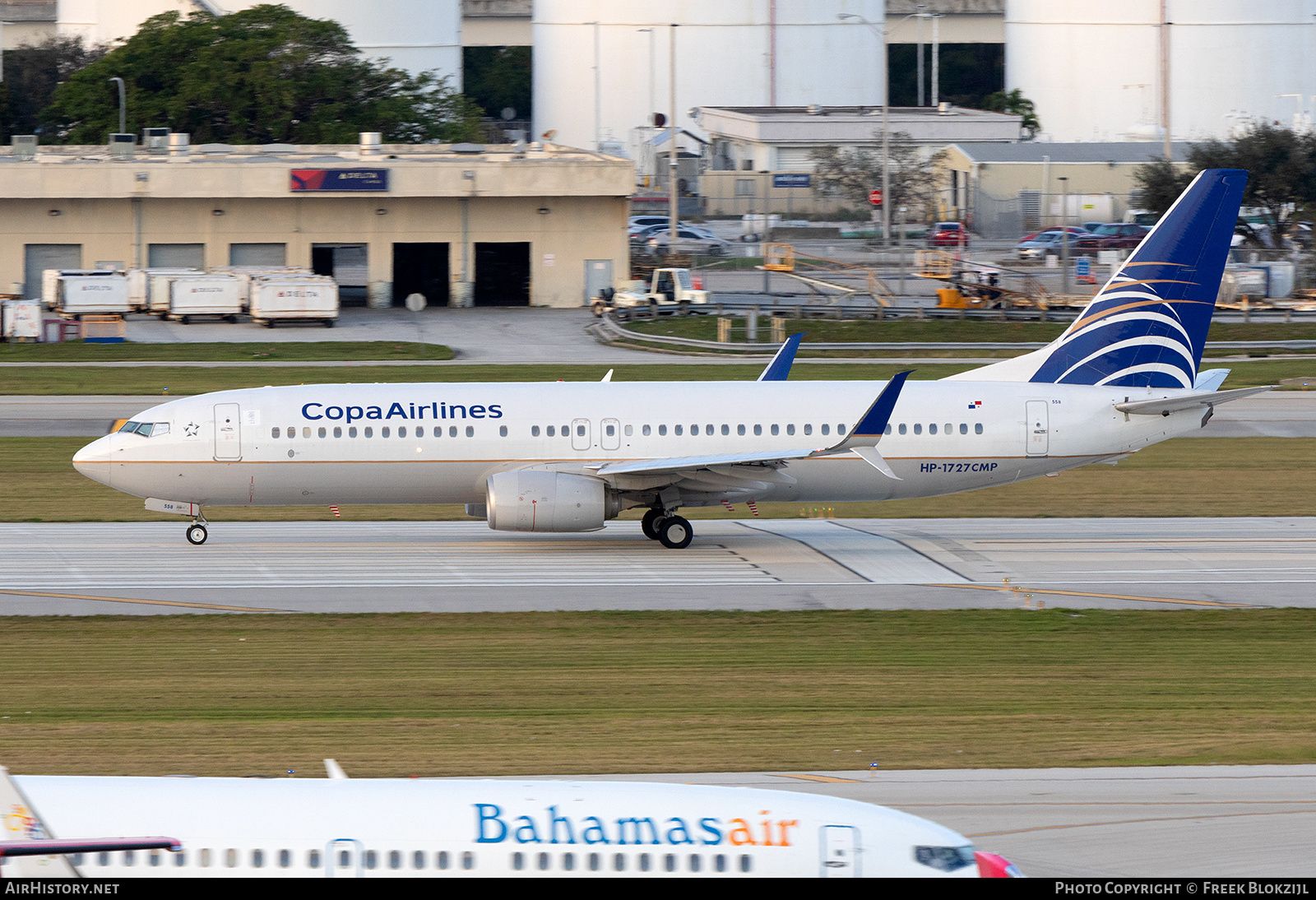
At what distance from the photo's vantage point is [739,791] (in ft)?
37.8

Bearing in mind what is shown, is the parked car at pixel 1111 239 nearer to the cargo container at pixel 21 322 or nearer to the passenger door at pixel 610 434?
the cargo container at pixel 21 322

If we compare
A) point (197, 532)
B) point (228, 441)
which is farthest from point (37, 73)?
point (228, 441)

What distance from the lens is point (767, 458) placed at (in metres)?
32.6

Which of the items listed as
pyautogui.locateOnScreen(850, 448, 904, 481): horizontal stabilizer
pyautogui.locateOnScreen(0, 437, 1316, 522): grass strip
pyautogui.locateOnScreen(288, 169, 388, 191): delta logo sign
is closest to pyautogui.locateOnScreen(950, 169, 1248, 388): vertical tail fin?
pyautogui.locateOnScreen(0, 437, 1316, 522): grass strip

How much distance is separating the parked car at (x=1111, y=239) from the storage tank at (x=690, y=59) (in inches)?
1564

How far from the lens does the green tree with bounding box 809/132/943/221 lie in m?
119

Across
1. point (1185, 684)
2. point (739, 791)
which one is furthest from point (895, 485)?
point (739, 791)

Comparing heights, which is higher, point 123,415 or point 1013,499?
point 123,415

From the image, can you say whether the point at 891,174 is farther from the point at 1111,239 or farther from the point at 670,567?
the point at 670,567

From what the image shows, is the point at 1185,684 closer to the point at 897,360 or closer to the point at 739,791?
the point at 739,791

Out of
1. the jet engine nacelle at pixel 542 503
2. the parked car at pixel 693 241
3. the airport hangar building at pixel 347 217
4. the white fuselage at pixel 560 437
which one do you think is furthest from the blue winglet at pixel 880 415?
the parked car at pixel 693 241

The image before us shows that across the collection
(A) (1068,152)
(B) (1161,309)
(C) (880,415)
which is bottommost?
(C) (880,415)

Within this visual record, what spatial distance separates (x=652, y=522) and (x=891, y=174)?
90.4m

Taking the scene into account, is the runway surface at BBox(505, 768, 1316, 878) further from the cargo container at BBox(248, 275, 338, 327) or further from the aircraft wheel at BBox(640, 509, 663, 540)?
the cargo container at BBox(248, 275, 338, 327)
